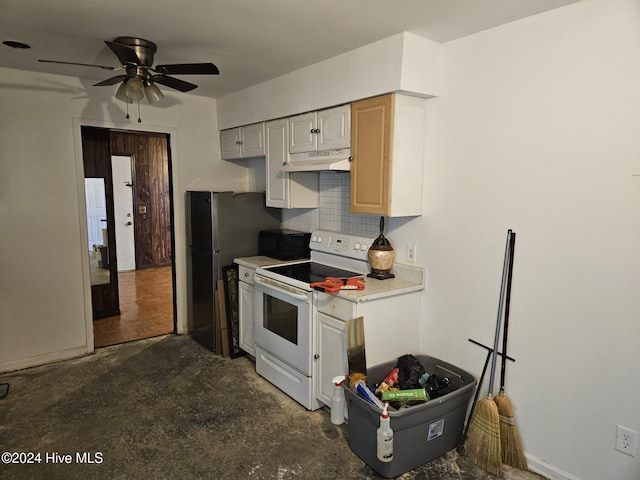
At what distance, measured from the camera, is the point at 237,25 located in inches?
90.4

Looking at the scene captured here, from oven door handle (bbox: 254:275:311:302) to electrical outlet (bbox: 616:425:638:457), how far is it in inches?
68.0

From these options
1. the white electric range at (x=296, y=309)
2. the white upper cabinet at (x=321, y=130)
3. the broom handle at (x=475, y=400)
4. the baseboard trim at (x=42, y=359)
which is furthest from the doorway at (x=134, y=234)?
the broom handle at (x=475, y=400)

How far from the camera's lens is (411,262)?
2.84 m

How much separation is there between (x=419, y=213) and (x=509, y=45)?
107 centimetres

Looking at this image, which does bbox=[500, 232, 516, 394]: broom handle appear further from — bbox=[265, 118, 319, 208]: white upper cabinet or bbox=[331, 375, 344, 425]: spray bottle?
bbox=[265, 118, 319, 208]: white upper cabinet

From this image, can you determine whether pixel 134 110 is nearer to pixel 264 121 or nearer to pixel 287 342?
pixel 264 121

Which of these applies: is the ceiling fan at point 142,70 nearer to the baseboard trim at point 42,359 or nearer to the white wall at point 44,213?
the white wall at point 44,213

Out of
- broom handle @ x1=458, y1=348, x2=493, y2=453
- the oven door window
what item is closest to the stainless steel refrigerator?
the oven door window

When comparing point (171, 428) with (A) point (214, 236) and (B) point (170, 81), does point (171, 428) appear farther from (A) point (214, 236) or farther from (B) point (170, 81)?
(B) point (170, 81)

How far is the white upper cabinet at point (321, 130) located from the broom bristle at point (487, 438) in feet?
5.80

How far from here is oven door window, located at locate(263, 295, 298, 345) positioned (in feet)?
9.36

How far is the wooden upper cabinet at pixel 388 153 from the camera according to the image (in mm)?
2518

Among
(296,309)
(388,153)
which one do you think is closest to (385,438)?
(296,309)

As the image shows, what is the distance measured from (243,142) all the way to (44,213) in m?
1.75
